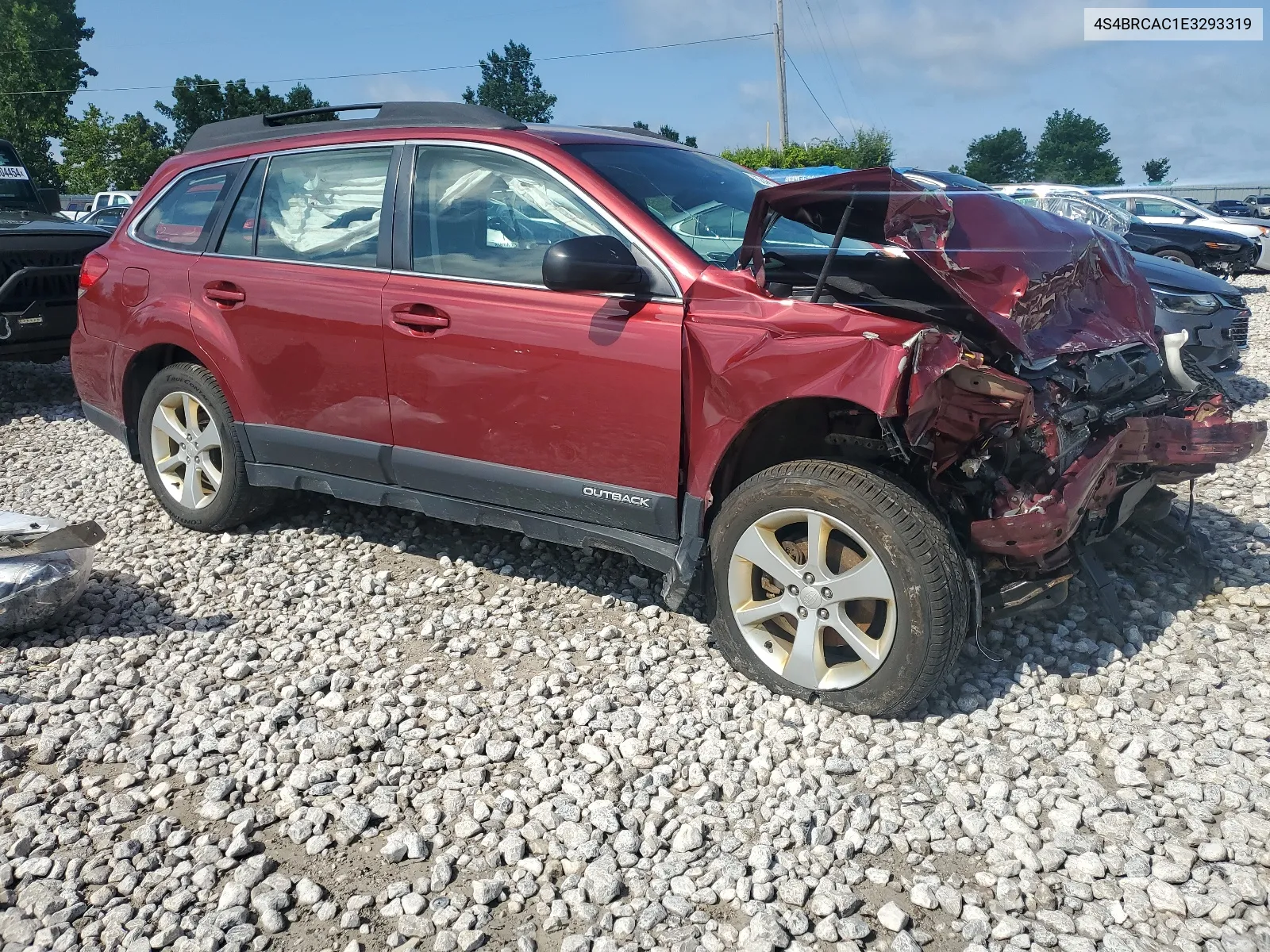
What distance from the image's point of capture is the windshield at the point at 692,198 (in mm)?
3670

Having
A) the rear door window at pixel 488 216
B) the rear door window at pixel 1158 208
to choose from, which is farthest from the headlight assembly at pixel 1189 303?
the rear door window at pixel 1158 208

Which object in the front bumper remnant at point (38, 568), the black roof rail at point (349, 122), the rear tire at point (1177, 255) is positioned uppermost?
the black roof rail at point (349, 122)

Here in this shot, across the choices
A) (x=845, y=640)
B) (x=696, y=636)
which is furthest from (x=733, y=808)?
(x=696, y=636)

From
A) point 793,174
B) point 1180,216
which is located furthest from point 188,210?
point 1180,216

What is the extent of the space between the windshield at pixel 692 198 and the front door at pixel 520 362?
8.0 inches

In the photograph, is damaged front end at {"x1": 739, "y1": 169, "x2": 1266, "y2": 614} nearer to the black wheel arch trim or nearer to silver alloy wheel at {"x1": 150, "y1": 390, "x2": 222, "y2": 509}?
silver alloy wheel at {"x1": 150, "y1": 390, "x2": 222, "y2": 509}

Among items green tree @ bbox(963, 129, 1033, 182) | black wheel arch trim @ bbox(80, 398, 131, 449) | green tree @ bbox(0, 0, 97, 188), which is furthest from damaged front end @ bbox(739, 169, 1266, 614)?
green tree @ bbox(963, 129, 1033, 182)

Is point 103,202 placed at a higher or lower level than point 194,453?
higher

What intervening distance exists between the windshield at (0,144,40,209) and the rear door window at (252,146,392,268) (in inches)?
242

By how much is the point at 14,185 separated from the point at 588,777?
30.1ft

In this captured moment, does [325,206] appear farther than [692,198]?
Yes

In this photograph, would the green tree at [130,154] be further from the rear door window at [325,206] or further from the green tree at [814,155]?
the rear door window at [325,206]

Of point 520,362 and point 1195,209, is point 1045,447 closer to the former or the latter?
point 520,362

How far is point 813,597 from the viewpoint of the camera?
3301 mm
